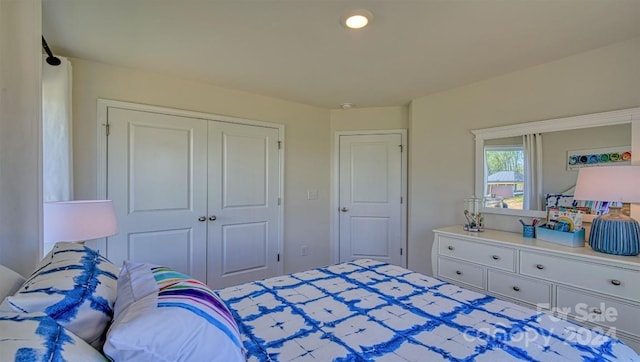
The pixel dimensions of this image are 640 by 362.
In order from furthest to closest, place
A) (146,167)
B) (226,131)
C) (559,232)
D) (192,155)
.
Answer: (226,131)
(192,155)
(146,167)
(559,232)

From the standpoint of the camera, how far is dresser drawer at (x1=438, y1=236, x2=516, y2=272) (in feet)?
7.47

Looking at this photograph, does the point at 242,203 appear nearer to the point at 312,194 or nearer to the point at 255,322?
the point at 312,194

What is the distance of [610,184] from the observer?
188cm

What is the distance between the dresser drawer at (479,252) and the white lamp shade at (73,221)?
2540 millimetres

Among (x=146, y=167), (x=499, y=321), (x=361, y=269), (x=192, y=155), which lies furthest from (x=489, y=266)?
(x=146, y=167)

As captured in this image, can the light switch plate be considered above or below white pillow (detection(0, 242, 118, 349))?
above

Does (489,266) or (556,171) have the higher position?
(556,171)

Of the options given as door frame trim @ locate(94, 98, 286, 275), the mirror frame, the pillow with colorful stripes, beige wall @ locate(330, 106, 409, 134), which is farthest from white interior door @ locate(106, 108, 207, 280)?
the mirror frame

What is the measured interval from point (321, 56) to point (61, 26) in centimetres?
175

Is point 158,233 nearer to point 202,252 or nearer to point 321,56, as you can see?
point 202,252

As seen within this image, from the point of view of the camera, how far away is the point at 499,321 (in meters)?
1.27

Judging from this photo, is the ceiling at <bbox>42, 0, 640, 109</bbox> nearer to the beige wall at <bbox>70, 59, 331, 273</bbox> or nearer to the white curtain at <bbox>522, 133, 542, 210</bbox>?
the beige wall at <bbox>70, 59, 331, 273</bbox>

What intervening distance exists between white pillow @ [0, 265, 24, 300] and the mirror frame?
321 cm

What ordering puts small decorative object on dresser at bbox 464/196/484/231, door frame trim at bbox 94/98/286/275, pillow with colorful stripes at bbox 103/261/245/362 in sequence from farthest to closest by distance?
small decorative object on dresser at bbox 464/196/484/231 < door frame trim at bbox 94/98/286/275 < pillow with colorful stripes at bbox 103/261/245/362
